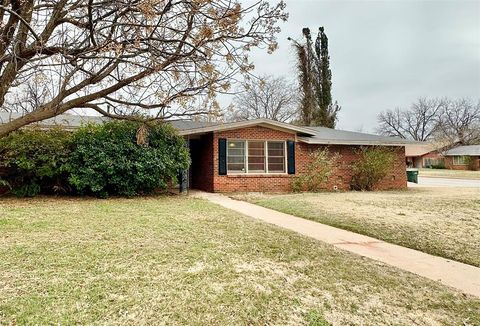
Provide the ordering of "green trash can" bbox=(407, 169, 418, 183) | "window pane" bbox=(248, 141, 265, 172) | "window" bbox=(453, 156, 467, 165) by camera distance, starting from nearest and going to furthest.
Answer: "window pane" bbox=(248, 141, 265, 172)
"green trash can" bbox=(407, 169, 418, 183)
"window" bbox=(453, 156, 467, 165)

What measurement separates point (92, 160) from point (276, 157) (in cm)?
745

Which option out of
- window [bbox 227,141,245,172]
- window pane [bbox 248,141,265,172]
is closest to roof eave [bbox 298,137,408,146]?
window pane [bbox 248,141,265,172]

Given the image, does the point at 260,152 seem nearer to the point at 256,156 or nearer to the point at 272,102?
the point at 256,156

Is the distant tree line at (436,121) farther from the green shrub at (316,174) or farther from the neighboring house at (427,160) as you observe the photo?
the green shrub at (316,174)

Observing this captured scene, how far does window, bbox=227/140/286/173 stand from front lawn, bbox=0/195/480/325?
27.6 feet

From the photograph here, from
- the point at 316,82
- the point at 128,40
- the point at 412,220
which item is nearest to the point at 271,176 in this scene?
the point at 412,220

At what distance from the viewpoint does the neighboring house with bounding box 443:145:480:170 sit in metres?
41.0

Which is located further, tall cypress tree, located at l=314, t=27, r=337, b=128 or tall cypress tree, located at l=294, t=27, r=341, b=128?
tall cypress tree, located at l=294, t=27, r=341, b=128

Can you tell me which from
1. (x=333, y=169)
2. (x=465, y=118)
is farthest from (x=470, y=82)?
(x=333, y=169)

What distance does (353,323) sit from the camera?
8.36 ft

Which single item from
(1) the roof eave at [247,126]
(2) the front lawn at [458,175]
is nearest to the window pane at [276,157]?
(1) the roof eave at [247,126]

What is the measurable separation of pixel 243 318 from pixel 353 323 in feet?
2.87

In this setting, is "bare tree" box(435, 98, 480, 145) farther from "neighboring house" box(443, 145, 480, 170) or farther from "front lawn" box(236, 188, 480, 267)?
"front lawn" box(236, 188, 480, 267)

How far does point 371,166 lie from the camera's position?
14234mm
